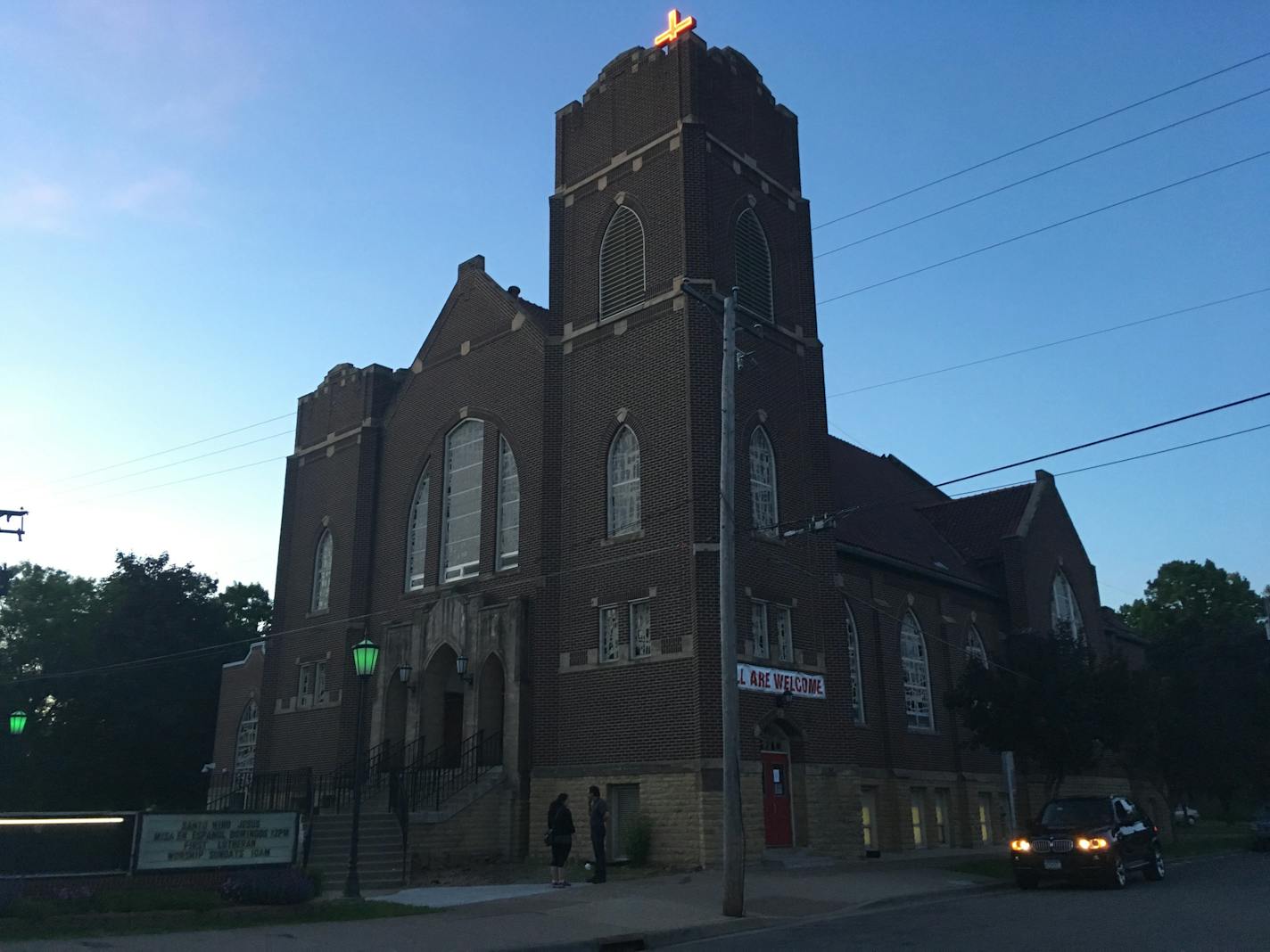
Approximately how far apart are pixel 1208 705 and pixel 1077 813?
2047 centimetres

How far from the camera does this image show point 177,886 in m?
15.3

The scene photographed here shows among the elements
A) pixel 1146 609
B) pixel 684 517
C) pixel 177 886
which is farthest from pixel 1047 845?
pixel 1146 609

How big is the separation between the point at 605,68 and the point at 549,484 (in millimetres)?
11496

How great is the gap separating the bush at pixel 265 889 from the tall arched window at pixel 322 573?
1982 centimetres

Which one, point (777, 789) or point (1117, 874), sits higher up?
point (777, 789)

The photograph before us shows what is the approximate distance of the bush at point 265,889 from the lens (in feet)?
49.4

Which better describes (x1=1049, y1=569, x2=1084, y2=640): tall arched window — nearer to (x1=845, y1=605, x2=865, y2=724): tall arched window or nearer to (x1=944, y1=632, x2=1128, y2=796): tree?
(x1=944, y1=632, x2=1128, y2=796): tree

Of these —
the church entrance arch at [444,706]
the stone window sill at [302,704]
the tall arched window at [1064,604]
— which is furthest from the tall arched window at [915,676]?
the stone window sill at [302,704]

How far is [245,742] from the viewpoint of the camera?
3844 cm

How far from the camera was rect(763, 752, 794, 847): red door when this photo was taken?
936 inches

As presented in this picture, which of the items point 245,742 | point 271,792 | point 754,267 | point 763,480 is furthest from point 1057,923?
point 245,742

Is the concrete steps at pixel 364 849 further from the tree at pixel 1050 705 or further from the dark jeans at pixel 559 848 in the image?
the tree at pixel 1050 705

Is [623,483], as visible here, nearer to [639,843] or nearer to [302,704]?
[639,843]

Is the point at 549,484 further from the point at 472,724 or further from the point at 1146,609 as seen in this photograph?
the point at 1146,609
